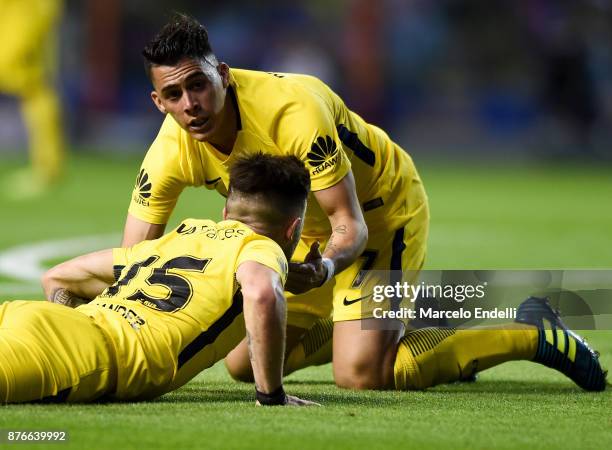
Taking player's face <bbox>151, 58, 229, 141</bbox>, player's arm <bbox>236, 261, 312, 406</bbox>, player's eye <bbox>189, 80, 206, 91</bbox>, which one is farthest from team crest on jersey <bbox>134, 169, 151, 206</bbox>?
player's arm <bbox>236, 261, 312, 406</bbox>

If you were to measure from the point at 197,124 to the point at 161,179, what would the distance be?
1.96 feet

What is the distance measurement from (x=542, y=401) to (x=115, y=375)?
1.78m

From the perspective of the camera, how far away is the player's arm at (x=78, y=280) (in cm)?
544

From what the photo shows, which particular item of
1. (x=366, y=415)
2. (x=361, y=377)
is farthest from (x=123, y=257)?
(x=361, y=377)

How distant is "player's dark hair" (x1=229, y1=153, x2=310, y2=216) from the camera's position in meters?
4.97

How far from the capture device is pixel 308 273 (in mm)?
5148

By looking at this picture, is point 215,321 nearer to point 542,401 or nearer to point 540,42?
point 542,401

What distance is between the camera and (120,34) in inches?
1064

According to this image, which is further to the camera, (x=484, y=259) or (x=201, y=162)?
(x=484, y=259)

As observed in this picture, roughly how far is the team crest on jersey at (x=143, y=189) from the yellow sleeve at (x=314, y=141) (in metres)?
0.73

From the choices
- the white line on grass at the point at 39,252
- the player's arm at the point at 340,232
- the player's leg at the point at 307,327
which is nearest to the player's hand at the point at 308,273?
the player's arm at the point at 340,232

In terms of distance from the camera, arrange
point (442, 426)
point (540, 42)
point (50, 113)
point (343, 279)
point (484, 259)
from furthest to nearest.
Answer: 1. point (540, 42)
2. point (50, 113)
3. point (484, 259)
4. point (343, 279)
5. point (442, 426)

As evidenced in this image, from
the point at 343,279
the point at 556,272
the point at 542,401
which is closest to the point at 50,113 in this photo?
the point at 556,272

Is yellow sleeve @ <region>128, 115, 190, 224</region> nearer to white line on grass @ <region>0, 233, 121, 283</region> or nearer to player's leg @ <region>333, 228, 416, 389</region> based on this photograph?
player's leg @ <region>333, 228, 416, 389</region>
